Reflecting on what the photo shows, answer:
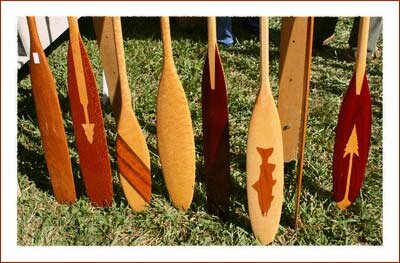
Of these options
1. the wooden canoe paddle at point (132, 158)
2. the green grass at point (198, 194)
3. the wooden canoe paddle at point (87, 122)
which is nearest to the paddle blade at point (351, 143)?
the green grass at point (198, 194)

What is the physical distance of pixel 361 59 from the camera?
1726 millimetres

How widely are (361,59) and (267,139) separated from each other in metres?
0.41

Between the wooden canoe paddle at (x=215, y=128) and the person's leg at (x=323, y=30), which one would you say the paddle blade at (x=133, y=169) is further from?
the person's leg at (x=323, y=30)

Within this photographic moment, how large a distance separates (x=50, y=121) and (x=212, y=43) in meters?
0.69

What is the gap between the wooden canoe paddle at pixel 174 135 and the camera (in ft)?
6.04

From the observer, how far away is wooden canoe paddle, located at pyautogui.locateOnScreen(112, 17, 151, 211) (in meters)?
1.94

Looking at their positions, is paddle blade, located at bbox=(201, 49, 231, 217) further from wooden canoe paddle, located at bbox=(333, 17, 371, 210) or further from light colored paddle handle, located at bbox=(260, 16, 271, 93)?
wooden canoe paddle, located at bbox=(333, 17, 371, 210)

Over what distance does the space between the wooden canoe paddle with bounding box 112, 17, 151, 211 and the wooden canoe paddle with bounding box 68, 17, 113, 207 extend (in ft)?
0.20

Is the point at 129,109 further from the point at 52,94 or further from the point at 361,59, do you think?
the point at 361,59

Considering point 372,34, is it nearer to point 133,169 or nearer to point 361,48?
point 361,48

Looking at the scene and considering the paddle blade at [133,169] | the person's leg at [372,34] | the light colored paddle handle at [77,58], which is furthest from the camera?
the person's leg at [372,34]

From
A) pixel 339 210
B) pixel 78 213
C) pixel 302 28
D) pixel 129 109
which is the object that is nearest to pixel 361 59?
pixel 302 28

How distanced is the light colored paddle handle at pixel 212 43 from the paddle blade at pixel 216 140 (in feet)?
0.03

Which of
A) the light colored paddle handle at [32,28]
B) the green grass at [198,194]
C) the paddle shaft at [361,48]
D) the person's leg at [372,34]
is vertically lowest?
the green grass at [198,194]
